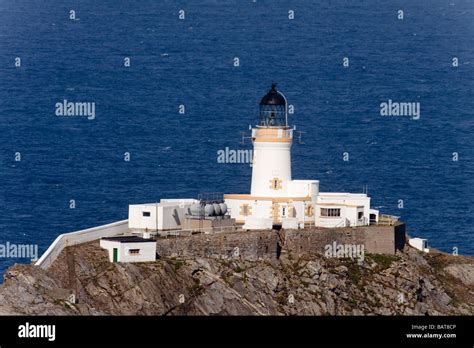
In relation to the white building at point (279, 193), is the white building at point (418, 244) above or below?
below

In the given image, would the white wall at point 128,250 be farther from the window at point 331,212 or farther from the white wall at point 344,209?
the window at point 331,212

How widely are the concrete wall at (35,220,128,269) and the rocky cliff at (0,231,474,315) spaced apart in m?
0.55

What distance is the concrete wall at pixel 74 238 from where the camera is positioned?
358 feet

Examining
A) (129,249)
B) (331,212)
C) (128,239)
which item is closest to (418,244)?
(331,212)

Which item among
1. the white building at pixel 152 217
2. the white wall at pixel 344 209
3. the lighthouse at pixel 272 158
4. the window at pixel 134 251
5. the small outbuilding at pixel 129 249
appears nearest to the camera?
the small outbuilding at pixel 129 249

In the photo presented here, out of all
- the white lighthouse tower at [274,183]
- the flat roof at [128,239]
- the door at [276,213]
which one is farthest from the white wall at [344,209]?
the flat roof at [128,239]

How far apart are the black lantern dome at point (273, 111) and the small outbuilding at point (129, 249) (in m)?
16.2

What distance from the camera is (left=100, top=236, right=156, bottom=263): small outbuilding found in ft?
365

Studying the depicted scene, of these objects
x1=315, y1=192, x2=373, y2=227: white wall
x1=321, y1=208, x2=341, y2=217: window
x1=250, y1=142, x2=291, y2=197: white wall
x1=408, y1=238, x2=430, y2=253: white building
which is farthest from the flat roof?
x1=408, y1=238, x2=430, y2=253: white building

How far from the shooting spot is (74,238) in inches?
4434

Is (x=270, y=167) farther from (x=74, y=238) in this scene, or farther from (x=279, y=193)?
(x=74, y=238)

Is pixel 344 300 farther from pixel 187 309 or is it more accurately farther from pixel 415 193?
pixel 415 193

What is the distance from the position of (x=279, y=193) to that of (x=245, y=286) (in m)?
11.6
